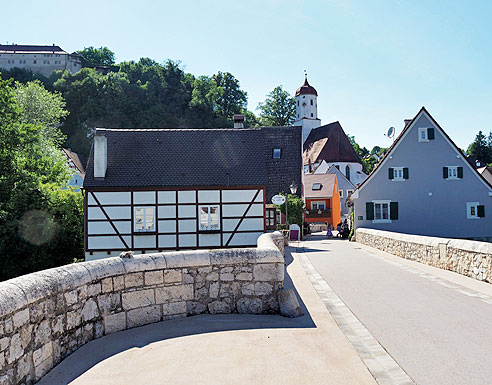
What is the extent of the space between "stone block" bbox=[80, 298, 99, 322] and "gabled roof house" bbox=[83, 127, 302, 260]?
52.3 feet

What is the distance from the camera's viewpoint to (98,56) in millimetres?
109438

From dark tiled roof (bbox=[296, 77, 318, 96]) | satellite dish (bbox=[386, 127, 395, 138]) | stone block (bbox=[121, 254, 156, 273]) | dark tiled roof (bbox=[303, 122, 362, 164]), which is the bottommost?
stone block (bbox=[121, 254, 156, 273])

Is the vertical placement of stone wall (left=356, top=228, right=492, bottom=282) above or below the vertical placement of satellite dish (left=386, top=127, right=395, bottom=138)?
below

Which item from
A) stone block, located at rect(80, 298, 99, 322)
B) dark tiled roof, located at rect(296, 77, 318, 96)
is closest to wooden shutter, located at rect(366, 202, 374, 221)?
stone block, located at rect(80, 298, 99, 322)

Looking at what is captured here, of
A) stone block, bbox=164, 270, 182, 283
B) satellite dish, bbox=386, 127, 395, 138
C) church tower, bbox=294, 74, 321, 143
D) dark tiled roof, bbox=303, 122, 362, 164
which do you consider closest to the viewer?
stone block, bbox=164, 270, 182, 283

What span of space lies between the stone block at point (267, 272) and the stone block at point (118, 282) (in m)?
2.06

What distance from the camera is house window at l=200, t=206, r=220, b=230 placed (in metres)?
22.3

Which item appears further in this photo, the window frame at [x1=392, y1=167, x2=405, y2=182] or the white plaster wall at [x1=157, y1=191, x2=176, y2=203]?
the window frame at [x1=392, y1=167, x2=405, y2=182]

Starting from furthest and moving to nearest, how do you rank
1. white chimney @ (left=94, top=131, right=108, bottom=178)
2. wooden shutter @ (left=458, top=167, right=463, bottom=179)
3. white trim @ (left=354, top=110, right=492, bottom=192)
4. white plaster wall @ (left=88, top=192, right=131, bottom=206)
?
wooden shutter @ (left=458, top=167, right=463, bottom=179) → white trim @ (left=354, top=110, right=492, bottom=192) → white chimney @ (left=94, top=131, right=108, bottom=178) → white plaster wall @ (left=88, top=192, right=131, bottom=206)

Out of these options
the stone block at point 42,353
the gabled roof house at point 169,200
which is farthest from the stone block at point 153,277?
the gabled roof house at point 169,200

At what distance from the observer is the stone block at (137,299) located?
6.53 metres

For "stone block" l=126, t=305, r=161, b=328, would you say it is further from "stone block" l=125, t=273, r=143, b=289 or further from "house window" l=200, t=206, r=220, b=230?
"house window" l=200, t=206, r=220, b=230

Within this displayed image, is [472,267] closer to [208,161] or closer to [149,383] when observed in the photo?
[149,383]

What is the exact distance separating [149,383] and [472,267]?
9.50 meters
